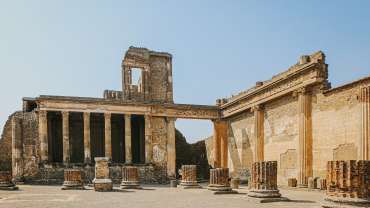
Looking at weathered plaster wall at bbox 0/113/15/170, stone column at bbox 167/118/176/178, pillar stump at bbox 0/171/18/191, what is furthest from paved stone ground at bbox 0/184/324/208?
weathered plaster wall at bbox 0/113/15/170

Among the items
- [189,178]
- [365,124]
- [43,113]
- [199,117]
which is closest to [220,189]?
[189,178]

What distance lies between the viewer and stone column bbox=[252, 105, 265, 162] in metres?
22.2

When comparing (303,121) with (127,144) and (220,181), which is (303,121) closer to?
(220,181)

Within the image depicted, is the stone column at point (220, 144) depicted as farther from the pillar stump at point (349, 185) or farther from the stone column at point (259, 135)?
the pillar stump at point (349, 185)

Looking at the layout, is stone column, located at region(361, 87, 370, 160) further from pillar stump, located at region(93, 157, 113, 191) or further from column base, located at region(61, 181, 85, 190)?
column base, located at region(61, 181, 85, 190)

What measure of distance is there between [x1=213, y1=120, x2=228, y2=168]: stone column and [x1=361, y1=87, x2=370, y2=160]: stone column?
13.8 metres

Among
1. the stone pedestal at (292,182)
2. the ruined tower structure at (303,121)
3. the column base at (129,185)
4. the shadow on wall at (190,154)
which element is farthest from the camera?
the shadow on wall at (190,154)

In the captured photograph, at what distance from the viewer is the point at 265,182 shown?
11812 mm

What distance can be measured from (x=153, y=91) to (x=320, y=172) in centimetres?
1662

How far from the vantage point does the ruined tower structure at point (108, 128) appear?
23047 mm

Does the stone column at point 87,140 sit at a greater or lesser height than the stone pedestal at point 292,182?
greater

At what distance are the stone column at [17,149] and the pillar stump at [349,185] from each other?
64.3 ft

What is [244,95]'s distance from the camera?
2395 centimetres

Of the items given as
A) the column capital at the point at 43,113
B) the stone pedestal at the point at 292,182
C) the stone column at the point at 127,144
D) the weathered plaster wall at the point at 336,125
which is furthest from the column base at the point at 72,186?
Result: the weathered plaster wall at the point at 336,125
